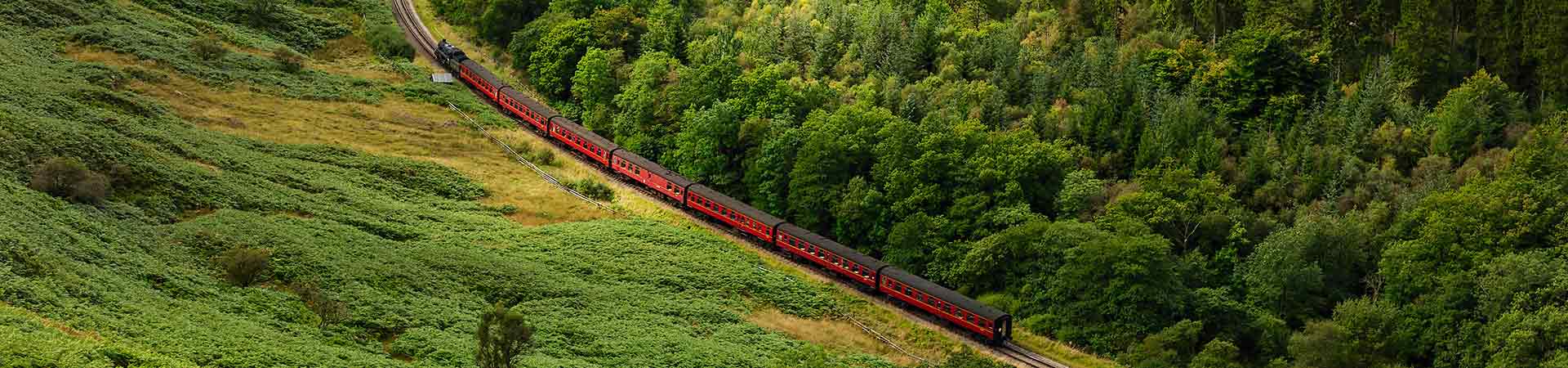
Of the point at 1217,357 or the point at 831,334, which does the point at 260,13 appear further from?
the point at 1217,357

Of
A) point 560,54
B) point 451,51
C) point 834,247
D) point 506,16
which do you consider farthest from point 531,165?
point 834,247

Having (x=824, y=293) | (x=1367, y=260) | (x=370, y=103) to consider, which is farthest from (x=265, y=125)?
(x=1367, y=260)

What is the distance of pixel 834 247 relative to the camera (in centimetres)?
7000

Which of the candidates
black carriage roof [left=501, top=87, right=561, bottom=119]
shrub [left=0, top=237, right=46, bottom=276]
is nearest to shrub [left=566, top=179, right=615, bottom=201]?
black carriage roof [left=501, top=87, right=561, bottom=119]

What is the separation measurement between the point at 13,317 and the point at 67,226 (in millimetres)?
13368

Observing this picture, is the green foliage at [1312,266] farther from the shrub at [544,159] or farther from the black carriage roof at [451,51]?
the black carriage roof at [451,51]

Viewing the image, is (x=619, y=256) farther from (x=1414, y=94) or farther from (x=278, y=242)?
(x=1414, y=94)

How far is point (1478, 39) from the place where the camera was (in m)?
69.6

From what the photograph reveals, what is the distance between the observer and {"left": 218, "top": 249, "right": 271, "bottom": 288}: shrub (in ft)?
187

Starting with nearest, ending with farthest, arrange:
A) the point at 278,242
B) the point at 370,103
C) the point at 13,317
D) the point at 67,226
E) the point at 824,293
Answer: the point at 13,317 → the point at 67,226 → the point at 278,242 → the point at 824,293 → the point at 370,103

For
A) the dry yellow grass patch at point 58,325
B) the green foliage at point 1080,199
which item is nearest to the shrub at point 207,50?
the dry yellow grass patch at point 58,325

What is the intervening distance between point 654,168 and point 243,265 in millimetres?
26755

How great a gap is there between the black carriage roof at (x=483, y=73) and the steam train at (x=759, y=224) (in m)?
0.08

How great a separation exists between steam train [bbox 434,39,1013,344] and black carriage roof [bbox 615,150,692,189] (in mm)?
42
